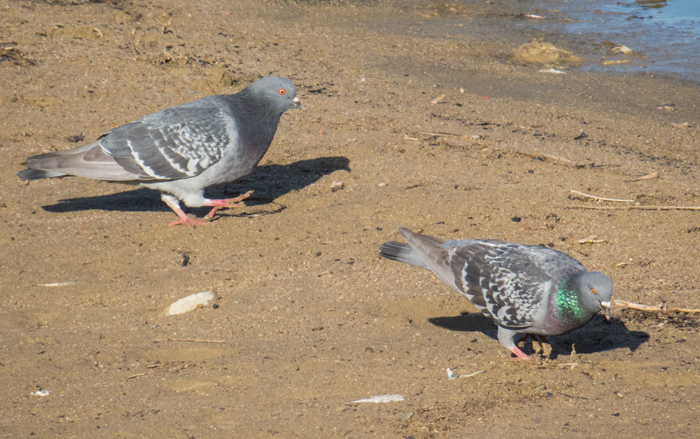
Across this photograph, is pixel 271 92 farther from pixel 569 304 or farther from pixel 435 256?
pixel 569 304

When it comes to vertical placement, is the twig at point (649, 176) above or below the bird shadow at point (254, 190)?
above

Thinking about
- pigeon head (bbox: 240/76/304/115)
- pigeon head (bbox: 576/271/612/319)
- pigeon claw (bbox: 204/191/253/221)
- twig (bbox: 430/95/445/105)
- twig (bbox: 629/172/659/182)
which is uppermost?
pigeon head (bbox: 240/76/304/115)

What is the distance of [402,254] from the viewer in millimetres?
4492

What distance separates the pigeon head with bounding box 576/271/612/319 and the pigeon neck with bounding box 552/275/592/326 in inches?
1.2

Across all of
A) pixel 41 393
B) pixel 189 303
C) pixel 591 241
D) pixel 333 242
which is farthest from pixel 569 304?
pixel 41 393

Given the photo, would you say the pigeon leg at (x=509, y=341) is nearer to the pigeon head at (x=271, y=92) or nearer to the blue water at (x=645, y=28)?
the pigeon head at (x=271, y=92)

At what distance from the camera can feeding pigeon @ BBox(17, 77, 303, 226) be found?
19.1 ft

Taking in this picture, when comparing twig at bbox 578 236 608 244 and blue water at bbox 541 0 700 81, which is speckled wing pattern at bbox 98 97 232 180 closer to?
twig at bbox 578 236 608 244

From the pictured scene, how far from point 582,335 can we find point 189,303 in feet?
9.90

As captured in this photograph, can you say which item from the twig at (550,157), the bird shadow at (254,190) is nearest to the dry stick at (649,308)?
the twig at (550,157)

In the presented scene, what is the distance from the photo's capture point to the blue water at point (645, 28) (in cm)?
1064

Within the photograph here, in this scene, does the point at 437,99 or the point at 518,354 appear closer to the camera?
the point at 518,354

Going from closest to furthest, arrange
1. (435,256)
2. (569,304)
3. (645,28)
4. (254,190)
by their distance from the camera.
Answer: (569,304)
(435,256)
(254,190)
(645,28)

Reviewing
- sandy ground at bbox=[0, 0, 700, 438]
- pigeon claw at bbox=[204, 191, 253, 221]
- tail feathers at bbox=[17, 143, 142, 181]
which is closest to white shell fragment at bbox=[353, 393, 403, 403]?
sandy ground at bbox=[0, 0, 700, 438]
